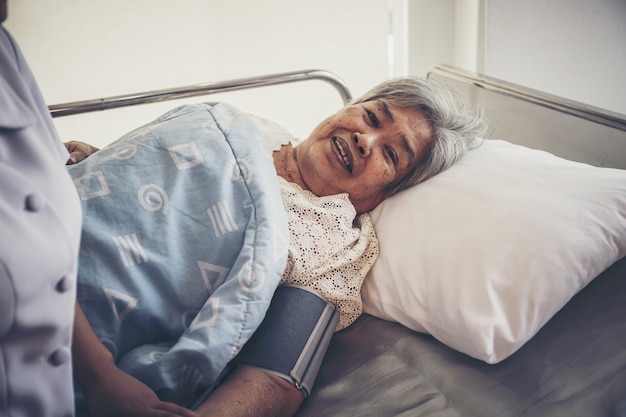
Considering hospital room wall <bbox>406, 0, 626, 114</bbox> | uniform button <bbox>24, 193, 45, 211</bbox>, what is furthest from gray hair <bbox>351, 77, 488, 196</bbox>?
hospital room wall <bbox>406, 0, 626, 114</bbox>

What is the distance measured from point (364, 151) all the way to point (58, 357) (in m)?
0.84

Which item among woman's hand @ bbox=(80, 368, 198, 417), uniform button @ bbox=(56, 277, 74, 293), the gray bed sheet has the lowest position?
the gray bed sheet

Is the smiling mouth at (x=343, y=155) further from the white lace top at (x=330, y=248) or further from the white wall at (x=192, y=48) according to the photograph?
the white wall at (x=192, y=48)

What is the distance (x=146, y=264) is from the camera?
38.7 inches

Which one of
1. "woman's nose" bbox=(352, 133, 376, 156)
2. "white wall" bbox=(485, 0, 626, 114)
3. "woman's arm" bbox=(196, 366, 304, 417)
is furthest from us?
"white wall" bbox=(485, 0, 626, 114)

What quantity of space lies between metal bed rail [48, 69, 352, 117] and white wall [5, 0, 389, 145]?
615 mm

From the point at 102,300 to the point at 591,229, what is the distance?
3.18 feet

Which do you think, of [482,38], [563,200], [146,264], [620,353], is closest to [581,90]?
[482,38]

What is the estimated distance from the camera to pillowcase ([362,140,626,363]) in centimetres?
103

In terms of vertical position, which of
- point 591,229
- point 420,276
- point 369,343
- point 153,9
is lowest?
point 369,343

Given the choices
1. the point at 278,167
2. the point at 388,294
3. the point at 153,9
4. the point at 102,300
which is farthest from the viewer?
the point at 153,9

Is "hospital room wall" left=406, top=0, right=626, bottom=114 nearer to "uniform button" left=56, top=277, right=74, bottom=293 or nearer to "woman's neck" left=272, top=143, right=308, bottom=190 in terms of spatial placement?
"woman's neck" left=272, top=143, right=308, bottom=190

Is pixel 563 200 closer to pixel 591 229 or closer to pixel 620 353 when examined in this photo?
pixel 591 229

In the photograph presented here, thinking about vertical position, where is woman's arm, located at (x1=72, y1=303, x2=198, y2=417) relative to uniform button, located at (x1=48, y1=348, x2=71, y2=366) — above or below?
below
